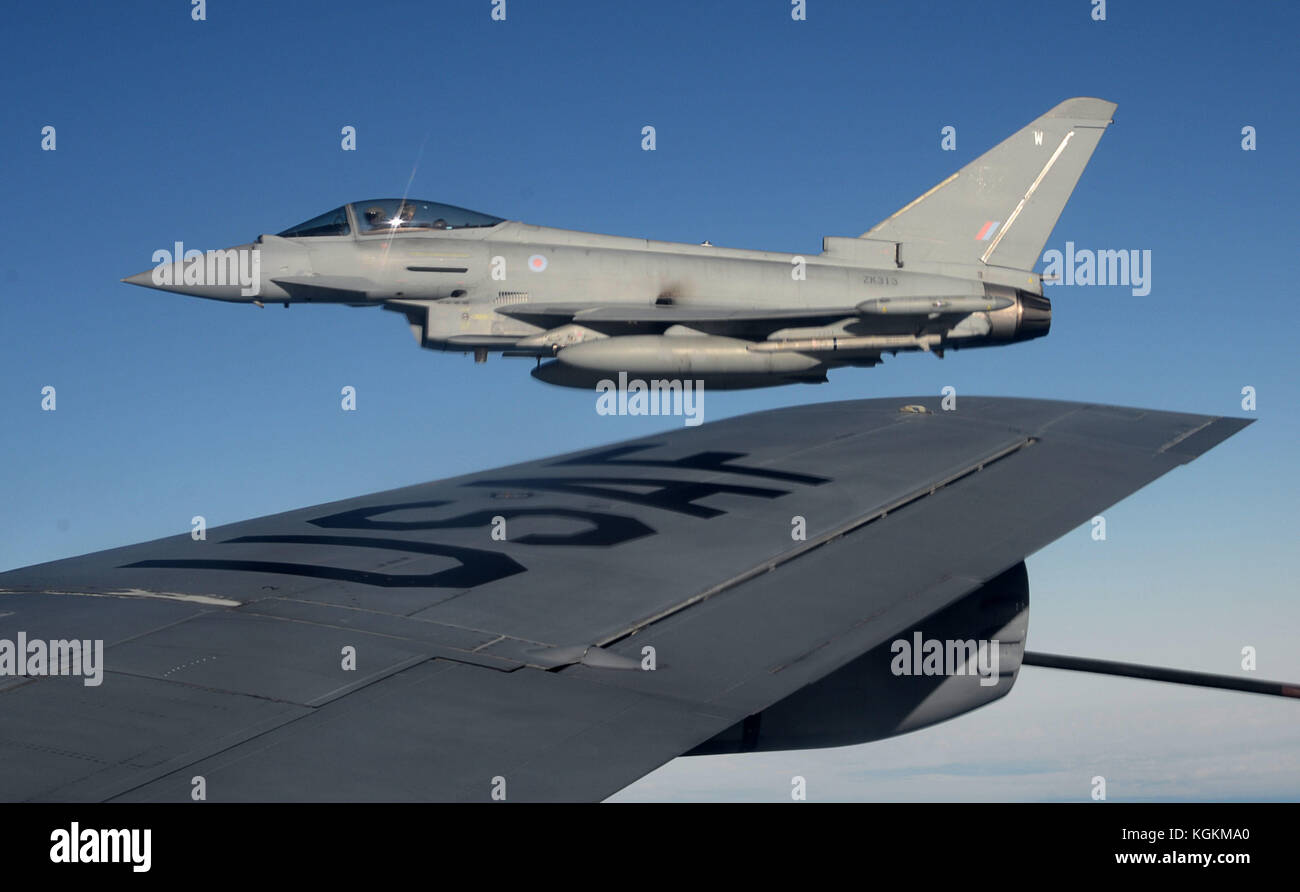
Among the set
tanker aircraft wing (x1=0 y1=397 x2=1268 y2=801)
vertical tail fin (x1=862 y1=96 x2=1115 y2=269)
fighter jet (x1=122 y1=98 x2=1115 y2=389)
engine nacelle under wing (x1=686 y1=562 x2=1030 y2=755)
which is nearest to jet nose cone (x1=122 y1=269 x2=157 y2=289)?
fighter jet (x1=122 y1=98 x2=1115 y2=389)

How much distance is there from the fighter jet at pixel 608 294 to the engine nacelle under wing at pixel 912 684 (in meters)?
5.77

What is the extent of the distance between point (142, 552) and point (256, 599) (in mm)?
3443

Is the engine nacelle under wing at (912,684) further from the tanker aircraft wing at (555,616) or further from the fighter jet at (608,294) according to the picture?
the fighter jet at (608,294)

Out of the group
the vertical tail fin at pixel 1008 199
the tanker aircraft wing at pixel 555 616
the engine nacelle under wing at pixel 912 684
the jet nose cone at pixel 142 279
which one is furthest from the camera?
the vertical tail fin at pixel 1008 199

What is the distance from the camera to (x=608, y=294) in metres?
17.4

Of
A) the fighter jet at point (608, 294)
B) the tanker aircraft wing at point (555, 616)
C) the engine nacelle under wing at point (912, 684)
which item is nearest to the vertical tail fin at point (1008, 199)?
the fighter jet at point (608, 294)

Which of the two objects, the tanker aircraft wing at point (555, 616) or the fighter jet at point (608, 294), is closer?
the tanker aircraft wing at point (555, 616)

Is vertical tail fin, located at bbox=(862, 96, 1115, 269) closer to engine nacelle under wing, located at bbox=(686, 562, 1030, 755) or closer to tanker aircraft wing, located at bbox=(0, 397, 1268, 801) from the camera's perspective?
tanker aircraft wing, located at bbox=(0, 397, 1268, 801)

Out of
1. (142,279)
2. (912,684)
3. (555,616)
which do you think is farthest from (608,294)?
(555,616)

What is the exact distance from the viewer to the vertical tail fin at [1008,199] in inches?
783

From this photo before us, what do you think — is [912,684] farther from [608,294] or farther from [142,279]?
[142,279]

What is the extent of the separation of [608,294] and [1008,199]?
328 inches
